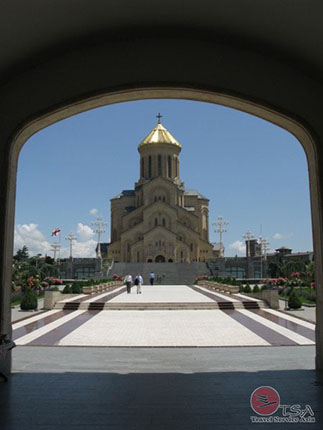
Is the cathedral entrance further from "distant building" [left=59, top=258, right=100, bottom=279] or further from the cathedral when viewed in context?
"distant building" [left=59, top=258, right=100, bottom=279]

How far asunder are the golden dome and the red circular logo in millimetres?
54038

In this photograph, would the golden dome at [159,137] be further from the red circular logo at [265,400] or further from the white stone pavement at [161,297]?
the red circular logo at [265,400]

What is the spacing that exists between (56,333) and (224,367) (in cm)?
556

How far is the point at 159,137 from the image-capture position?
5834cm

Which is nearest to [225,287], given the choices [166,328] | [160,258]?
[166,328]

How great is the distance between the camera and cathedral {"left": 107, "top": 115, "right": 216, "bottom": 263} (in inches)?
2015

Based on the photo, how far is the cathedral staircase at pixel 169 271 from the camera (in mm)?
42844

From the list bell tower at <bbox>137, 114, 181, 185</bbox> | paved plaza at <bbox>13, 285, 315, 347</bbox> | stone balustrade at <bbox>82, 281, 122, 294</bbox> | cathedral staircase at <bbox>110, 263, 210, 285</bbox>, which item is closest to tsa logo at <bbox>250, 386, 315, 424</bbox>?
paved plaza at <bbox>13, 285, 315, 347</bbox>

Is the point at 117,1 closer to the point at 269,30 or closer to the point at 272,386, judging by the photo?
the point at 269,30

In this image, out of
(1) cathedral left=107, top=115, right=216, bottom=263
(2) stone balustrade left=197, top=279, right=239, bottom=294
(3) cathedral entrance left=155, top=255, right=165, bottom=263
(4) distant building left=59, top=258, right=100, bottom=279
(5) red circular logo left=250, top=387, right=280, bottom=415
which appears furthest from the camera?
(4) distant building left=59, top=258, right=100, bottom=279

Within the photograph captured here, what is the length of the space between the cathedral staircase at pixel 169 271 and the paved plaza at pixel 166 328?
25.7 m

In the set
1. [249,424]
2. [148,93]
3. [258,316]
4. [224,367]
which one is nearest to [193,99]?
[148,93]

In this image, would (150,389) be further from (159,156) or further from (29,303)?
(159,156)

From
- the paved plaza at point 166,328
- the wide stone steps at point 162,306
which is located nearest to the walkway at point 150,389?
the paved plaza at point 166,328
